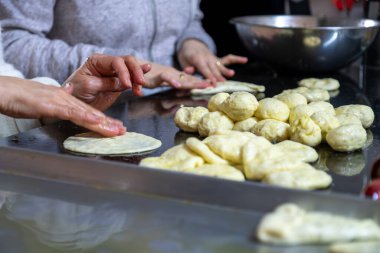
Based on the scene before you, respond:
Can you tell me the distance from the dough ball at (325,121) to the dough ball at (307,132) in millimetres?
15

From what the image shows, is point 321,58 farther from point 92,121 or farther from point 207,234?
point 207,234

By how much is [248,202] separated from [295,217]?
0.40ft

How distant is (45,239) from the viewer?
3.23 feet

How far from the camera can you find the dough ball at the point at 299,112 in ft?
4.73

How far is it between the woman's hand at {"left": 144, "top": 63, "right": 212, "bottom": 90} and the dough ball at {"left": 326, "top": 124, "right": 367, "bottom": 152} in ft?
2.64

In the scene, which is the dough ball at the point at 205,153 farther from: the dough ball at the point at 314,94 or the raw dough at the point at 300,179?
the dough ball at the point at 314,94

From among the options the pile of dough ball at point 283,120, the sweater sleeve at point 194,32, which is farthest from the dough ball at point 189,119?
the sweater sleeve at point 194,32

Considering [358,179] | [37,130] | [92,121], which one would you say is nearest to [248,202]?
[358,179]

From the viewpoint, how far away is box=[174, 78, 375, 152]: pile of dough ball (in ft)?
4.43

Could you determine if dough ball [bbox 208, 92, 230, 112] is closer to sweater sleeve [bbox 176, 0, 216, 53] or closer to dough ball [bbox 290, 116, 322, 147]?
dough ball [bbox 290, 116, 322, 147]

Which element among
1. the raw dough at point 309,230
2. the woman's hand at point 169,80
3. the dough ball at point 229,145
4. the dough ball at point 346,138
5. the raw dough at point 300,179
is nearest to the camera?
the raw dough at point 309,230

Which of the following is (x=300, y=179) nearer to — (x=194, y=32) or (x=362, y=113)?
(x=362, y=113)

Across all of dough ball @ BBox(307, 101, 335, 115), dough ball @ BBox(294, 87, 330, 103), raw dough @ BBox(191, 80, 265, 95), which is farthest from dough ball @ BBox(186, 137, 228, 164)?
raw dough @ BBox(191, 80, 265, 95)

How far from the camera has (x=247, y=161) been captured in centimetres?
115
